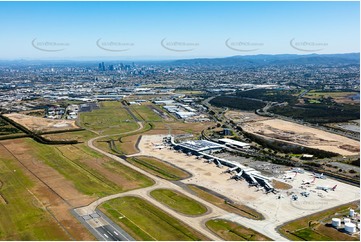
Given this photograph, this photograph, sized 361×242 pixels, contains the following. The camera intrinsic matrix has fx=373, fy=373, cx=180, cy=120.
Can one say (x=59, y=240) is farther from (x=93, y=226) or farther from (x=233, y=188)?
(x=233, y=188)

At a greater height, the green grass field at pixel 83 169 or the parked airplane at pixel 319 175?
the green grass field at pixel 83 169

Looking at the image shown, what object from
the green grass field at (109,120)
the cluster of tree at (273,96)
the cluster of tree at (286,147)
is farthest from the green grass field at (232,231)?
the cluster of tree at (273,96)

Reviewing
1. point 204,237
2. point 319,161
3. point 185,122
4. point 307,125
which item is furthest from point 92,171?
point 307,125

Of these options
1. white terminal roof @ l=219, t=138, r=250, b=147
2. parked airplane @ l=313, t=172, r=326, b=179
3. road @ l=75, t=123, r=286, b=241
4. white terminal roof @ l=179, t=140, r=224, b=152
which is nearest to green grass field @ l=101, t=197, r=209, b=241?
road @ l=75, t=123, r=286, b=241

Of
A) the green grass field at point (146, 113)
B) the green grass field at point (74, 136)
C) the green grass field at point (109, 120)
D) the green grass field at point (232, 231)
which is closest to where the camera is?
the green grass field at point (232, 231)

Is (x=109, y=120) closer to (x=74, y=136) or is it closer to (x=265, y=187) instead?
(x=74, y=136)

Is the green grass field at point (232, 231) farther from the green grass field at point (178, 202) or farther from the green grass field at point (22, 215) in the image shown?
the green grass field at point (22, 215)

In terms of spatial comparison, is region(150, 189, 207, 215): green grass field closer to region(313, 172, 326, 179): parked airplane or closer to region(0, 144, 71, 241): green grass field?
region(0, 144, 71, 241): green grass field
